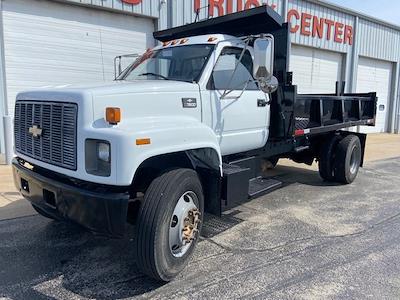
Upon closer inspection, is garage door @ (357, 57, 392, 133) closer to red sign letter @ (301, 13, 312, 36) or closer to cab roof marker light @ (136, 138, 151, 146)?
red sign letter @ (301, 13, 312, 36)

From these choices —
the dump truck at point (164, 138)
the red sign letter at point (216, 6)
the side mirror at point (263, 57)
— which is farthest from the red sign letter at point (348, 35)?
the side mirror at point (263, 57)

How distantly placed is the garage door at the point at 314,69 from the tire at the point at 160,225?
13118mm

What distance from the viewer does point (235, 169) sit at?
441 cm

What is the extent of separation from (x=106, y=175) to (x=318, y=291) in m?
Answer: 2.11

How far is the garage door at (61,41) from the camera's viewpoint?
28.6 feet

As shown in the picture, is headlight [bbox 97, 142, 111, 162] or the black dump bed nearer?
headlight [bbox 97, 142, 111, 162]

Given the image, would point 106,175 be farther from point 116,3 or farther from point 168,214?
point 116,3

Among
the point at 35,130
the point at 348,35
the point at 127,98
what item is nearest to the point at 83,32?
the point at 35,130

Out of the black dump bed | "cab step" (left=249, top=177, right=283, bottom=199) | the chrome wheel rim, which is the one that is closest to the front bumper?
the chrome wheel rim

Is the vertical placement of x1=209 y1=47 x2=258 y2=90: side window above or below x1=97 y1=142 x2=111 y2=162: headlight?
above

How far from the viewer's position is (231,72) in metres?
4.61

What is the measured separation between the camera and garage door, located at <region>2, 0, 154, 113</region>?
8.71 meters

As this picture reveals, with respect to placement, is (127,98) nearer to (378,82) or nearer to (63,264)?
(63,264)

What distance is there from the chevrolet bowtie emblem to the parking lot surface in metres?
1.33
